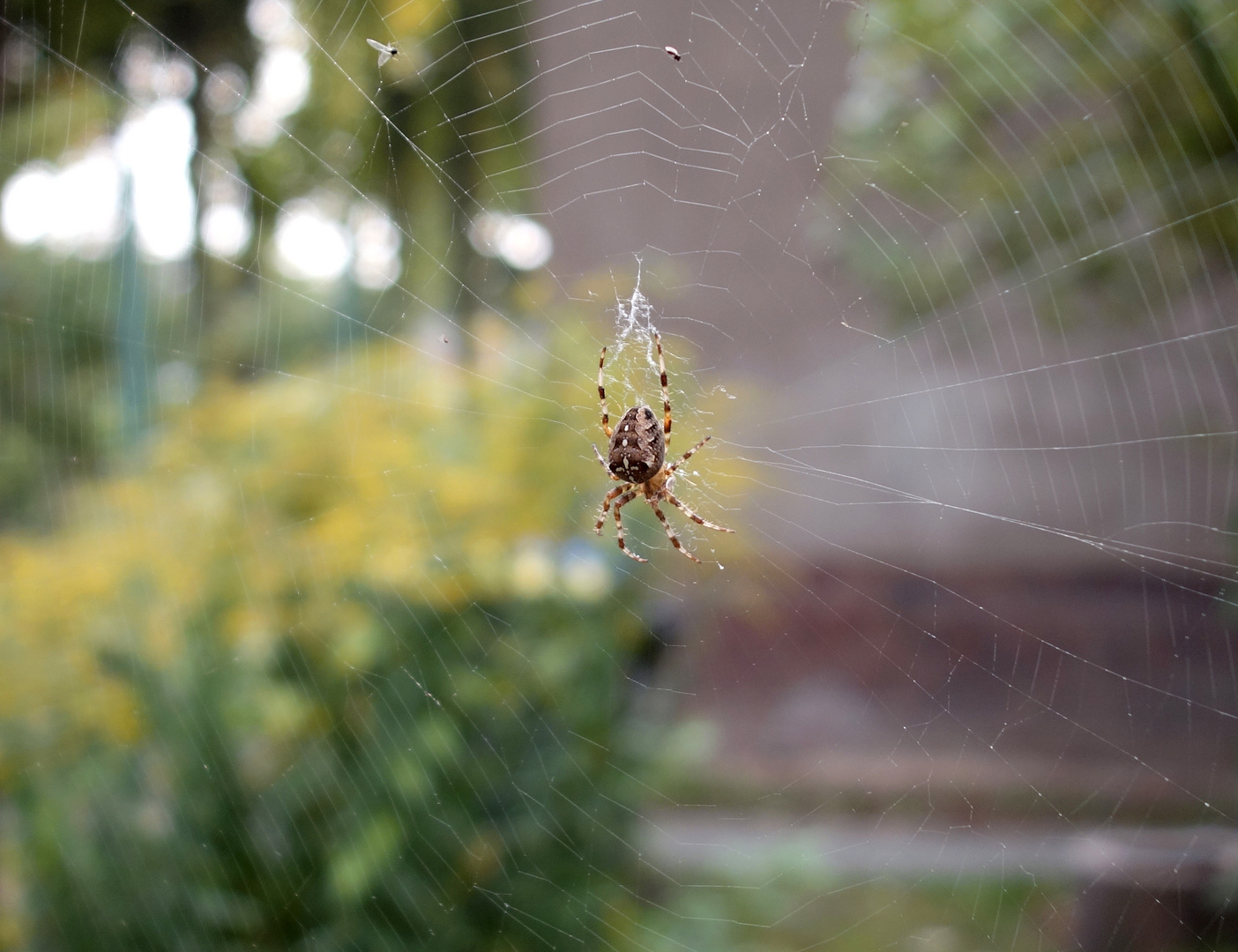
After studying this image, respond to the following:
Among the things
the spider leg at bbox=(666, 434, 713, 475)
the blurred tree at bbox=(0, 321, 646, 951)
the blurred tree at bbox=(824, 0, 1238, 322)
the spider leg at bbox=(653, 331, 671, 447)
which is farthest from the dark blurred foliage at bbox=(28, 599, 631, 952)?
the blurred tree at bbox=(824, 0, 1238, 322)

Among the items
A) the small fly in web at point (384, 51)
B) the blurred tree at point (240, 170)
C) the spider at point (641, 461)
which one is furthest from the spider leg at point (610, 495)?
the small fly in web at point (384, 51)

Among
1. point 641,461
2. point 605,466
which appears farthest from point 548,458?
point 641,461

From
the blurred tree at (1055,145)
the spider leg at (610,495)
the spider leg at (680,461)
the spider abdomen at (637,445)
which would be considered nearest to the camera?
the blurred tree at (1055,145)

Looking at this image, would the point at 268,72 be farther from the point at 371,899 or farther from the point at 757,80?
the point at 371,899

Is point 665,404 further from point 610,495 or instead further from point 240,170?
point 240,170

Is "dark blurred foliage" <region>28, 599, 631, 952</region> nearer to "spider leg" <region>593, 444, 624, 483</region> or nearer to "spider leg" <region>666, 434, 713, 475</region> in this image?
"spider leg" <region>593, 444, 624, 483</region>

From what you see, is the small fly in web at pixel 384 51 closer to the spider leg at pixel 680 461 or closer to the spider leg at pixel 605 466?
the spider leg at pixel 605 466

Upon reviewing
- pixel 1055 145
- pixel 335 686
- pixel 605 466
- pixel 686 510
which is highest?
pixel 1055 145
